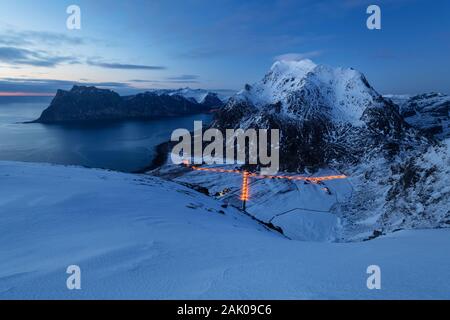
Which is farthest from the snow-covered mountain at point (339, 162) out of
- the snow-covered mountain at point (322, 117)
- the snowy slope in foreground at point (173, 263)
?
the snowy slope in foreground at point (173, 263)

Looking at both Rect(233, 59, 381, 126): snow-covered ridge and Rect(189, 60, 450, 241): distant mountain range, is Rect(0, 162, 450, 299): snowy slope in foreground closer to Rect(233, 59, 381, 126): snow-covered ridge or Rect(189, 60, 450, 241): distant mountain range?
Rect(189, 60, 450, 241): distant mountain range

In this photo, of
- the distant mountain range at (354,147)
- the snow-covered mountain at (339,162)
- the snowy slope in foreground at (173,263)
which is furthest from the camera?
the snow-covered mountain at (339,162)

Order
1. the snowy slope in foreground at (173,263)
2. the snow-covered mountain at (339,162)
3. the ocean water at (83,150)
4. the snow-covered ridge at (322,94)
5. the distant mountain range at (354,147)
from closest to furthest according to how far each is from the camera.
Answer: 1. the snowy slope in foreground at (173,263)
2. the distant mountain range at (354,147)
3. the snow-covered mountain at (339,162)
4. the ocean water at (83,150)
5. the snow-covered ridge at (322,94)

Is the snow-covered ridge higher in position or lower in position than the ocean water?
higher

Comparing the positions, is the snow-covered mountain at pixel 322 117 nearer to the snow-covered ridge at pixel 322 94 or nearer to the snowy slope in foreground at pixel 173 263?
the snow-covered ridge at pixel 322 94

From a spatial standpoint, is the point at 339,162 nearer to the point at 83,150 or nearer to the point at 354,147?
the point at 354,147

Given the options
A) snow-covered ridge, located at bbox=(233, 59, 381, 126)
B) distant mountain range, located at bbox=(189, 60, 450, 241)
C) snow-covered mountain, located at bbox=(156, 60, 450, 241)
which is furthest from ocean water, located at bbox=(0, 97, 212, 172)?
snow-covered ridge, located at bbox=(233, 59, 381, 126)

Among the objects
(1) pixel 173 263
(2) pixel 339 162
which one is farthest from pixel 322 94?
(1) pixel 173 263

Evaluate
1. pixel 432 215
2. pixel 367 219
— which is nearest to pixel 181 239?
pixel 432 215

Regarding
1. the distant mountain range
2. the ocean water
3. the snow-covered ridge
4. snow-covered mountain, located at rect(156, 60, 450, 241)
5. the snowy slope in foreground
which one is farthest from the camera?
the snow-covered ridge

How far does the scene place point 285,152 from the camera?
136375mm

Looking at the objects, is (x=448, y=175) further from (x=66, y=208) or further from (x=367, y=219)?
(x=66, y=208)

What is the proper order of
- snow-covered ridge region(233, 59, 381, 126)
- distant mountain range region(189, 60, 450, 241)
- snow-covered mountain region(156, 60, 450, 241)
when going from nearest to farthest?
distant mountain range region(189, 60, 450, 241), snow-covered mountain region(156, 60, 450, 241), snow-covered ridge region(233, 59, 381, 126)
